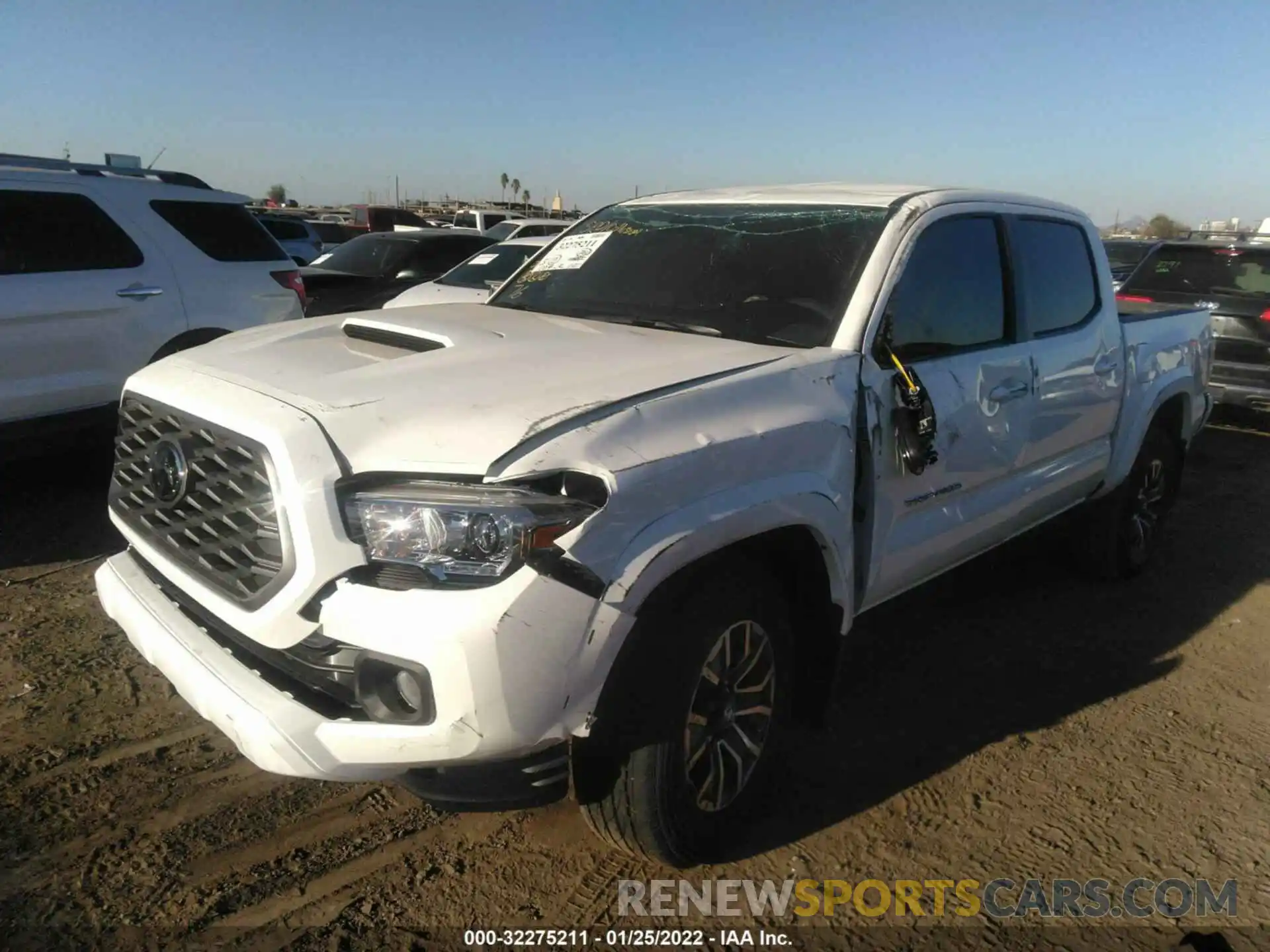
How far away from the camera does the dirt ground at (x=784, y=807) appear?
259cm

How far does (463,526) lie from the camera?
7.02 feet

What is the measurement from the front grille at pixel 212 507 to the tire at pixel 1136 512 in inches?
158

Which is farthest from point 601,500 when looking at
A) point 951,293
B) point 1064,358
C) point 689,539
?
point 1064,358

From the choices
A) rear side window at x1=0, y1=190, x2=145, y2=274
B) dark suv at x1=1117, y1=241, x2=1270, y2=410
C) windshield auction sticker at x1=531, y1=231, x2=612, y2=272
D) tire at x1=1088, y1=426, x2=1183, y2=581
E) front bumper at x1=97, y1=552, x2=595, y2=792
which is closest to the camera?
front bumper at x1=97, y1=552, x2=595, y2=792

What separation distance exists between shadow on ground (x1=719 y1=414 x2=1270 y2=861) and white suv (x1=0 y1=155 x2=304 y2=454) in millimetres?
4249

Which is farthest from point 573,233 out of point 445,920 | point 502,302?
point 445,920

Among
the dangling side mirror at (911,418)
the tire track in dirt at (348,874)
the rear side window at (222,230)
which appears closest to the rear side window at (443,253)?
the rear side window at (222,230)

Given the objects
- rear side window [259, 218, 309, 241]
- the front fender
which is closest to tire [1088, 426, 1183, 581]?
the front fender

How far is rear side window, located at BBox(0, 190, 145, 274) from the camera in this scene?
5.34 metres

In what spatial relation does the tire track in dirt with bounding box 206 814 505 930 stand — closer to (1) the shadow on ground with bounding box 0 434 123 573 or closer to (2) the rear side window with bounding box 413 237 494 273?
(1) the shadow on ground with bounding box 0 434 123 573

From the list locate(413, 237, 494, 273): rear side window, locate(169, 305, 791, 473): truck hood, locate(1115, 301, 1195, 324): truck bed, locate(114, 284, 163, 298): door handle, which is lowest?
locate(413, 237, 494, 273): rear side window

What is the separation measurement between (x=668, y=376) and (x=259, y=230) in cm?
501

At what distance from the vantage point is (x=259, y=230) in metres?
→ 6.68

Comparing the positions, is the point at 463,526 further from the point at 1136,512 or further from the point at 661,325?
the point at 1136,512
